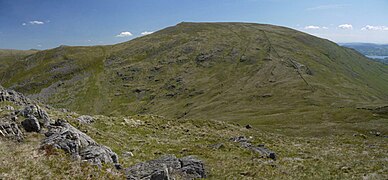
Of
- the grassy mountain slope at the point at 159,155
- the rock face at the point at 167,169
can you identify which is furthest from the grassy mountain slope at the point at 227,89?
the rock face at the point at 167,169

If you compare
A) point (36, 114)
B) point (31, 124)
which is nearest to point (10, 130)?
point (31, 124)

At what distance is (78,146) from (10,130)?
556 centimetres

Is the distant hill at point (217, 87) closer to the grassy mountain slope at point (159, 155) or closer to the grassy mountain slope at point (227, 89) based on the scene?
the grassy mountain slope at point (227, 89)

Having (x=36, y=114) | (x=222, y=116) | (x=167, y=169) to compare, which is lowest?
(x=222, y=116)

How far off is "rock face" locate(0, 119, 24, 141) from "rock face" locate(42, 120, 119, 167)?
208 centimetres

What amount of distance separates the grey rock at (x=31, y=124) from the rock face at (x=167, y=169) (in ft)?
32.1

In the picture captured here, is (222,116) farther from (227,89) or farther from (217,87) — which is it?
(217,87)

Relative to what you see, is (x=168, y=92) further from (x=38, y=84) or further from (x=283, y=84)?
(x=38, y=84)

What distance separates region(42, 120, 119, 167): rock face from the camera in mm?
22188

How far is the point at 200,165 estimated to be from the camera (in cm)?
2455

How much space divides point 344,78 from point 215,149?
149264 millimetres

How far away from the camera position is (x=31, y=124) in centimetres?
2553

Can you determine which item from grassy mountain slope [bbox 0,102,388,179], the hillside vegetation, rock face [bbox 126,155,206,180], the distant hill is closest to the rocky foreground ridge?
rock face [bbox 126,155,206,180]

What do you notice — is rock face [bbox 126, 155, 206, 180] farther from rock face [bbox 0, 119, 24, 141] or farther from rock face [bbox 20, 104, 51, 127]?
rock face [bbox 20, 104, 51, 127]
